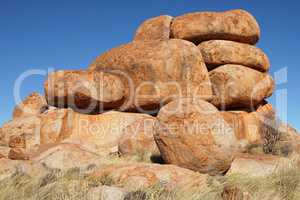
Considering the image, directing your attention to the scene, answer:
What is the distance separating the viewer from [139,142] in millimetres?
12086

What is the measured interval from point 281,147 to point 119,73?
6679mm

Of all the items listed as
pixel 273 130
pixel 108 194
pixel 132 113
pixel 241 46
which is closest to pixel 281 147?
pixel 273 130

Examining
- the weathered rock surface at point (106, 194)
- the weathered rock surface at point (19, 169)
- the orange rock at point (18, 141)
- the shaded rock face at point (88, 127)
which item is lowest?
the weathered rock surface at point (106, 194)

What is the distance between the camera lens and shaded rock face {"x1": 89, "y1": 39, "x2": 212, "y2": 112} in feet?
49.1

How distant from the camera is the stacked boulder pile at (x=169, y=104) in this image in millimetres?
9727

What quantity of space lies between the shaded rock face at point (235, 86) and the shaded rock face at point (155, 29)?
3.00 metres

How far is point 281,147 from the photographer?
14.9 meters

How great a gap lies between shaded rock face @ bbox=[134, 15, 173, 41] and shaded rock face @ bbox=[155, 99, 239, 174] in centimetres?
849

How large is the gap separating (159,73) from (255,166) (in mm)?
5819

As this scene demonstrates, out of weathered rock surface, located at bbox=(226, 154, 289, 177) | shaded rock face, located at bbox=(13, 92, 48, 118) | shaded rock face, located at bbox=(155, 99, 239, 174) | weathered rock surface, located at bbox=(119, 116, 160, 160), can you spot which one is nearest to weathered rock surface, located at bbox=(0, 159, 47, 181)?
→ shaded rock face, located at bbox=(155, 99, 239, 174)

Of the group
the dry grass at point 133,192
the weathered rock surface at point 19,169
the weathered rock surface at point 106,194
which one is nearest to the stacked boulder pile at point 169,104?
the weathered rock surface at point 19,169

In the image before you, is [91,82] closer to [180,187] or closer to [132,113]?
[132,113]

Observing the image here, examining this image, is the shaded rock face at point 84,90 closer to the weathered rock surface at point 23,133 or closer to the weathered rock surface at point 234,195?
the weathered rock surface at point 23,133

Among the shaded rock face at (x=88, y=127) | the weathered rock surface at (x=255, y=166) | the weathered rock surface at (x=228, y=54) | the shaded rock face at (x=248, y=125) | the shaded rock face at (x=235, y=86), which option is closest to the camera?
the weathered rock surface at (x=255, y=166)
